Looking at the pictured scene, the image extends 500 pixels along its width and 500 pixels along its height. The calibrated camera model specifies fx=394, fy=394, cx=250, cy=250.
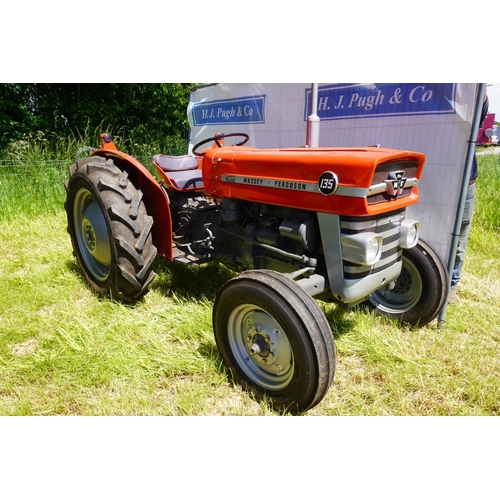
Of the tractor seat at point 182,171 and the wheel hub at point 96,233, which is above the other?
the tractor seat at point 182,171

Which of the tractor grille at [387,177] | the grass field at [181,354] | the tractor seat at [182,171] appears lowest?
the grass field at [181,354]

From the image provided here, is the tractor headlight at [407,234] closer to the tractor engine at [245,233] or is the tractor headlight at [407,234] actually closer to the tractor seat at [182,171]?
the tractor engine at [245,233]

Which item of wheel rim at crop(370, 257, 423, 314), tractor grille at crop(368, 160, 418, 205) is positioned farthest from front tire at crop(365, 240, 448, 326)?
tractor grille at crop(368, 160, 418, 205)

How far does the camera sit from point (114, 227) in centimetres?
280

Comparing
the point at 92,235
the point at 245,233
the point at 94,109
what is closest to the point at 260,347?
the point at 245,233

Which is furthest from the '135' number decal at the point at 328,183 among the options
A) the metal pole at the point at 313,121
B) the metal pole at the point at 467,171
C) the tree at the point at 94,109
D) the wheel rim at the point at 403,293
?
the tree at the point at 94,109

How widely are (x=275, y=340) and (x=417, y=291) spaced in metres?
1.40

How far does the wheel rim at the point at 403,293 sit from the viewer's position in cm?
293

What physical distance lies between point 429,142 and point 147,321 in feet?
8.80

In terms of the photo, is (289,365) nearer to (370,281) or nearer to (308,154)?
(370,281)

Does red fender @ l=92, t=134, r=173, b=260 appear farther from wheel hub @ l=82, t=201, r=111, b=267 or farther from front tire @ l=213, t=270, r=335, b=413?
front tire @ l=213, t=270, r=335, b=413

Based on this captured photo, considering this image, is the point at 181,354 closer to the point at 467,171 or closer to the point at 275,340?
the point at 275,340

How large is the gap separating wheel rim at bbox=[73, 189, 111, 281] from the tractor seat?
26.1 inches

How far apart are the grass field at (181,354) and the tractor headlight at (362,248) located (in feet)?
2.44
